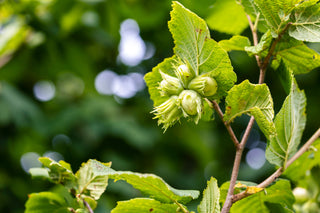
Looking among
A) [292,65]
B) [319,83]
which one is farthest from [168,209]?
[319,83]

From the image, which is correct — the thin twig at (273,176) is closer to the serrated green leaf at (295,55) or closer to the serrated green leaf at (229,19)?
the serrated green leaf at (295,55)

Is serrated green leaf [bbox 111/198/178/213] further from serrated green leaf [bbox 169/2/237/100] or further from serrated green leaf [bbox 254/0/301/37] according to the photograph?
serrated green leaf [bbox 254/0/301/37]

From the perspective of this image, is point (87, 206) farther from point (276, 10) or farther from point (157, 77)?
point (276, 10)

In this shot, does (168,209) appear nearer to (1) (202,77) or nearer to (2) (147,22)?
(1) (202,77)

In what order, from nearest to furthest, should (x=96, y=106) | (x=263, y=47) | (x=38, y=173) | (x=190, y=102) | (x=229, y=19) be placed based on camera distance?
(x=190, y=102) → (x=263, y=47) → (x=38, y=173) → (x=229, y=19) → (x=96, y=106)

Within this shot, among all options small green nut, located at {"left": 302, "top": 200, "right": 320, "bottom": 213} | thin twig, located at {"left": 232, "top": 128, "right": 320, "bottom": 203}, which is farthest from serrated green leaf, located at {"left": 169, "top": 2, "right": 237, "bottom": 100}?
small green nut, located at {"left": 302, "top": 200, "right": 320, "bottom": 213}

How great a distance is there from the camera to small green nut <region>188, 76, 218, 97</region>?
0.77m

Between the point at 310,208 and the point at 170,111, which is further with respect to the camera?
the point at 310,208

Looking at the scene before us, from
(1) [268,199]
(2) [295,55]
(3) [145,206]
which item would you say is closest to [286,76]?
(2) [295,55]

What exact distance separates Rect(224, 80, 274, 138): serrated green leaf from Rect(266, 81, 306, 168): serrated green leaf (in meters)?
0.04

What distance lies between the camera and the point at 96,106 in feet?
11.2

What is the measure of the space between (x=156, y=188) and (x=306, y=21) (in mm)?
480

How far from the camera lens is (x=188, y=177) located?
3.62 meters

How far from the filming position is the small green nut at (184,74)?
2.58 ft
